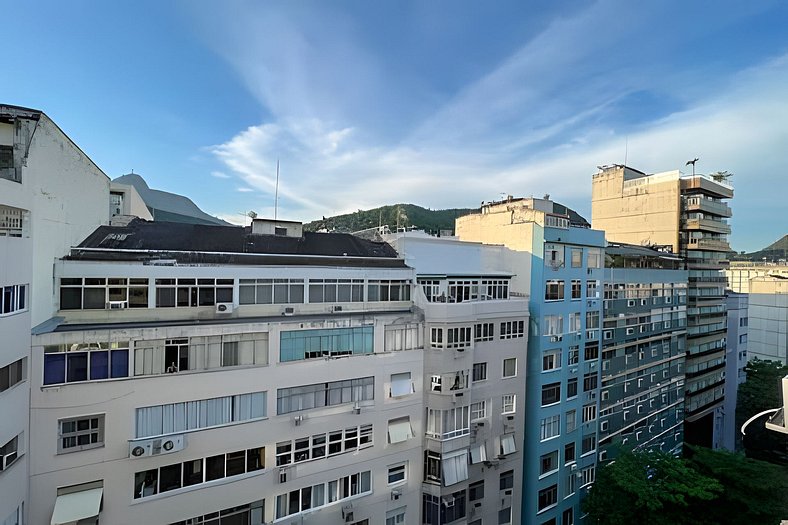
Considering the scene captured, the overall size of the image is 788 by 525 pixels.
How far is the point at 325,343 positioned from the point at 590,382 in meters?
17.8

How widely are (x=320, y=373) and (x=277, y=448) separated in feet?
9.82

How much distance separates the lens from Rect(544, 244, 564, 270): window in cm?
2259

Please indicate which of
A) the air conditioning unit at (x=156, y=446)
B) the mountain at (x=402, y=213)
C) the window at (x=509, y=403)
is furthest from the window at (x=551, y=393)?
the mountain at (x=402, y=213)

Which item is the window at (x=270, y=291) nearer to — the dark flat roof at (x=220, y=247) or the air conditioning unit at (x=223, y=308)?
the air conditioning unit at (x=223, y=308)

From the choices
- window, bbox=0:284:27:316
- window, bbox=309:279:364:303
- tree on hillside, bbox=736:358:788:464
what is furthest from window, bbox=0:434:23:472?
tree on hillside, bbox=736:358:788:464

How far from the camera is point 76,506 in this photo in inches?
456

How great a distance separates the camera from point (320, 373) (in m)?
15.8

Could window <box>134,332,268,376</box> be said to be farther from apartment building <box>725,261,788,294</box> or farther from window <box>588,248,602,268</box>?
apartment building <box>725,261,788,294</box>

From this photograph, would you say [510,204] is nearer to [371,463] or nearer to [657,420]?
[371,463]

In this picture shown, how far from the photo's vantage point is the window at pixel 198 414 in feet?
42.1

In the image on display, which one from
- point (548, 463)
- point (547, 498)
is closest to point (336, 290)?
point (548, 463)

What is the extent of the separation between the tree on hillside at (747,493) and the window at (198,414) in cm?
2292

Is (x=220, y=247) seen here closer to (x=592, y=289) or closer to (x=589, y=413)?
(x=592, y=289)

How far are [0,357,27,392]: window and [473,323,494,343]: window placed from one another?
16.2 m
